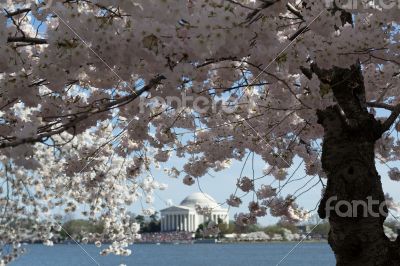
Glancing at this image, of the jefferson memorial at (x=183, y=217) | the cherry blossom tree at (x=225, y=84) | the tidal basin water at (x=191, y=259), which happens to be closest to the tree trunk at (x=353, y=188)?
the cherry blossom tree at (x=225, y=84)

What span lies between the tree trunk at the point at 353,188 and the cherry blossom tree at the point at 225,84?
10mm

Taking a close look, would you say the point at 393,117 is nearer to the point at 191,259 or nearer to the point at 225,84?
→ the point at 225,84

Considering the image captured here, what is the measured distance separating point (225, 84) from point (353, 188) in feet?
5.90

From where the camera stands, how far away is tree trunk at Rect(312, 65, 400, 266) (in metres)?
4.80

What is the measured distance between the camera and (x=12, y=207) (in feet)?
34.8

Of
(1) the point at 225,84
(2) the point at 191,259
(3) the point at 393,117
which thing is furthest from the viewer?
(2) the point at 191,259

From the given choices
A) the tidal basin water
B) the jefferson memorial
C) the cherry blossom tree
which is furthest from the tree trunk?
the jefferson memorial

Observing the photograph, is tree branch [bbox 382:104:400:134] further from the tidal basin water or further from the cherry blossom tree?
the tidal basin water

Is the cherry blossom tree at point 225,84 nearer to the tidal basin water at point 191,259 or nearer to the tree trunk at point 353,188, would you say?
the tree trunk at point 353,188

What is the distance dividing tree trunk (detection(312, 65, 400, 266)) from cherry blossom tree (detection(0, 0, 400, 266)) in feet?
0.03

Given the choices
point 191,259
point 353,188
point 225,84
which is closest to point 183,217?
point 191,259

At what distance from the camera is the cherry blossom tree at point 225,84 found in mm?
3166

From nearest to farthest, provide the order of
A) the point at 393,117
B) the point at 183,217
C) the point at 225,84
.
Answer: the point at 393,117, the point at 225,84, the point at 183,217

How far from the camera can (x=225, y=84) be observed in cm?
596
